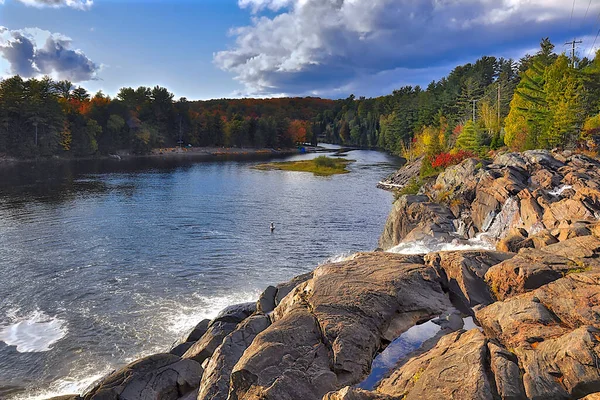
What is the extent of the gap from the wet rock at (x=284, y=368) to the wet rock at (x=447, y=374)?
5.73ft

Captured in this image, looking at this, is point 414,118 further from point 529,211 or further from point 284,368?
point 284,368

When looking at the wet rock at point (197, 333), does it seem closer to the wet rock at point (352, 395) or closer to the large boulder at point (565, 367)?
the wet rock at point (352, 395)

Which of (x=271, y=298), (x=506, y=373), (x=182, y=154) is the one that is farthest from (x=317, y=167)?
(x=506, y=373)

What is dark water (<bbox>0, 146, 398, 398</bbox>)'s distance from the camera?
22172 mm

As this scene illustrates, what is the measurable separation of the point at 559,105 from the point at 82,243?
54.0 meters

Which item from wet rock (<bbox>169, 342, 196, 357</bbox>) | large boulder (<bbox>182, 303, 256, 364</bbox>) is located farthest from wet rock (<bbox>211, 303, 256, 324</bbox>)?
wet rock (<bbox>169, 342, 196, 357</bbox>)

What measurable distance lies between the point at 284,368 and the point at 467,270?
966cm

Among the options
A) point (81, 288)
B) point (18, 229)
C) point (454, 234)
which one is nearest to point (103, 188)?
point (18, 229)

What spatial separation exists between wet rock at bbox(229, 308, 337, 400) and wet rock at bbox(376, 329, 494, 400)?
1.75 metres

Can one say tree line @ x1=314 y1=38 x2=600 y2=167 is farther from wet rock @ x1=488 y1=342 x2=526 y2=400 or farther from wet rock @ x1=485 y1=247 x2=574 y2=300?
wet rock @ x1=488 y1=342 x2=526 y2=400

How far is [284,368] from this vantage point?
11273mm

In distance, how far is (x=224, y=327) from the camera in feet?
60.4

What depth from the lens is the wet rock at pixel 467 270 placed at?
650 inches

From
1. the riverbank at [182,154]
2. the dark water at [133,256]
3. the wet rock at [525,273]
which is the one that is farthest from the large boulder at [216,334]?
the riverbank at [182,154]
